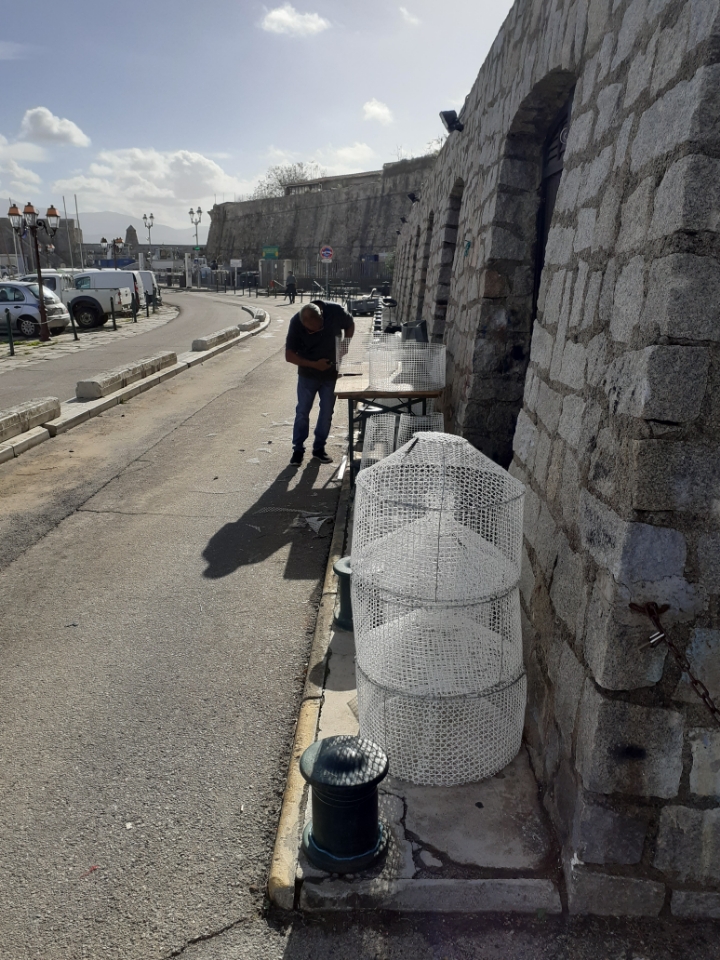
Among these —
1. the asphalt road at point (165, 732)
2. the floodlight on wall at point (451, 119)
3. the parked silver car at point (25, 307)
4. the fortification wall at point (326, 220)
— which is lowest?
the asphalt road at point (165, 732)

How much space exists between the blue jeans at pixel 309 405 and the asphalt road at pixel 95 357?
606 centimetres

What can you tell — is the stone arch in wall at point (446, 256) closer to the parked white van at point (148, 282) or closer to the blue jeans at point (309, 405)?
the blue jeans at point (309, 405)

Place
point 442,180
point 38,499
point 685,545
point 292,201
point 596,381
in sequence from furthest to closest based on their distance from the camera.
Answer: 1. point 292,201
2. point 442,180
3. point 38,499
4. point 596,381
5. point 685,545

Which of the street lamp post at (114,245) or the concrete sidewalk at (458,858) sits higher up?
the street lamp post at (114,245)

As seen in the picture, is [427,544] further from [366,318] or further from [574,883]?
[366,318]

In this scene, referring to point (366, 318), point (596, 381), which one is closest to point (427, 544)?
point (596, 381)

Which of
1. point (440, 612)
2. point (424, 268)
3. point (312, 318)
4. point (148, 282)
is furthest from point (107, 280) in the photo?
point (440, 612)

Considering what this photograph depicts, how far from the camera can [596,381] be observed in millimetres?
2623

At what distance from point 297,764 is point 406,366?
174 inches

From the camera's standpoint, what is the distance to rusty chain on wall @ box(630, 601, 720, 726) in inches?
85.8

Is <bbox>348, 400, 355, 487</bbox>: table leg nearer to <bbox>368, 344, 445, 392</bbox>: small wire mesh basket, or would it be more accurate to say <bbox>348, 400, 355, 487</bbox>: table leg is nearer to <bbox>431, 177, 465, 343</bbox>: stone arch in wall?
<bbox>368, 344, 445, 392</bbox>: small wire mesh basket

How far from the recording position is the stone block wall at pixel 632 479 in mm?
2082

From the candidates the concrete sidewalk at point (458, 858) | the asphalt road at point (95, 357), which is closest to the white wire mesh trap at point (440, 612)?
the concrete sidewalk at point (458, 858)

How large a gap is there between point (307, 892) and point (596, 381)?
2.23m
